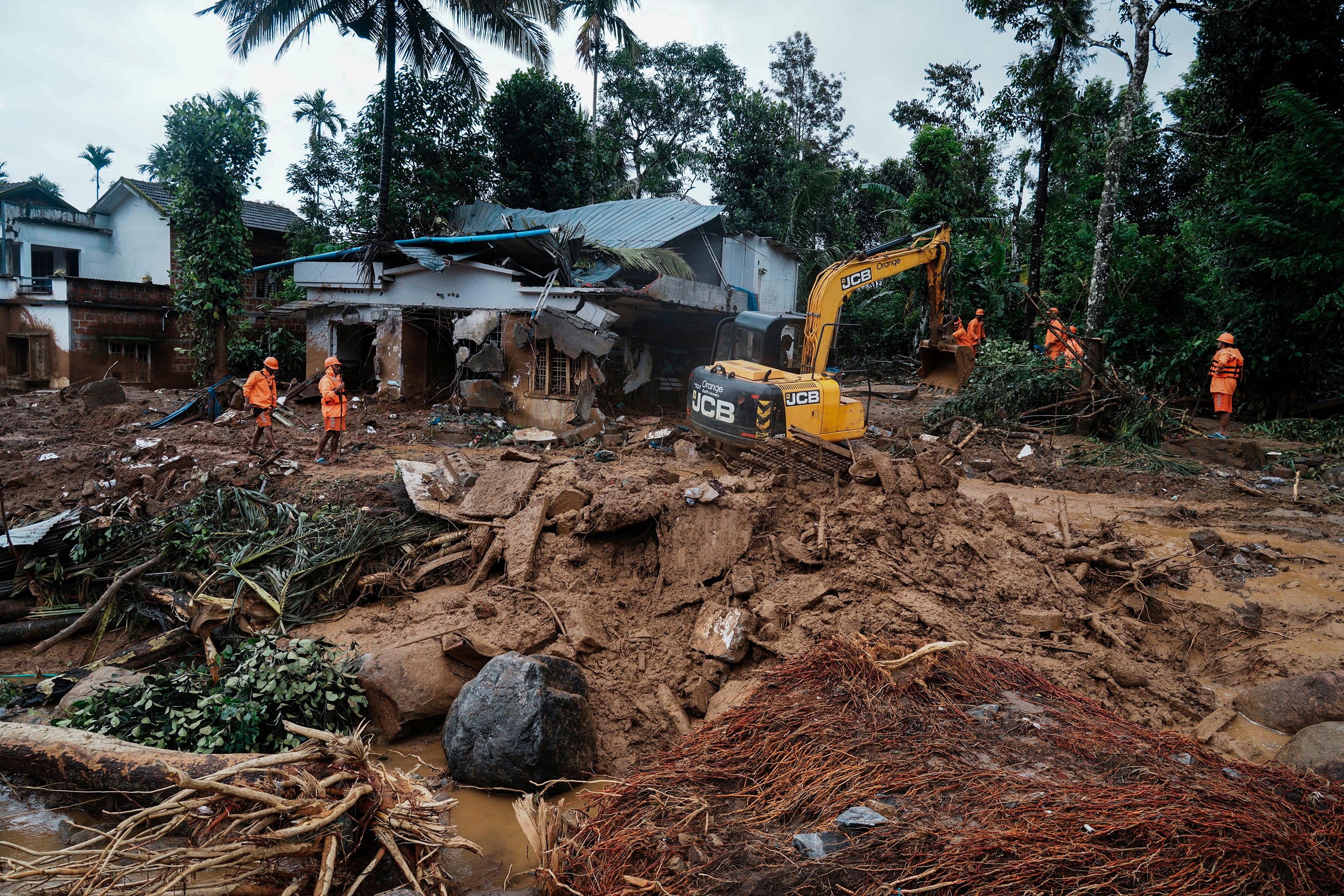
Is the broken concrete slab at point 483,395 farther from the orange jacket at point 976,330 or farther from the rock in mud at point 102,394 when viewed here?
the orange jacket at point 976,330

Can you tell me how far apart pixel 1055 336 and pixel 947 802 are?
11435mm

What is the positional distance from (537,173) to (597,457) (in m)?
13.6

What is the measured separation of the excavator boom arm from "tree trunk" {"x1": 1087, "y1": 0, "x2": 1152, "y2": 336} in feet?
11.8

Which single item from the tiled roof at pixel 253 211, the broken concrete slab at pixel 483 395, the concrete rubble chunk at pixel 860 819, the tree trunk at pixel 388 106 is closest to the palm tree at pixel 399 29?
the tree trunk at pixel 388 106

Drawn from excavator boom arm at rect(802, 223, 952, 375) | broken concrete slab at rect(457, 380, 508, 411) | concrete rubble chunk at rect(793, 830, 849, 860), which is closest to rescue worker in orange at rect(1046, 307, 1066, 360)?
excavator boom arm at rect(802, 223, 952, 375)

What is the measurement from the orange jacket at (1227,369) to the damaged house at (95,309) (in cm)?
1994

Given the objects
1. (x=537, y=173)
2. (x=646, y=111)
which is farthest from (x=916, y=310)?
(x=646, y=111)

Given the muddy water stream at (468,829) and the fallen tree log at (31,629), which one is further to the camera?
the fallen tree log at (31,629)

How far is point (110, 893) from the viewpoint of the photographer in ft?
9.60

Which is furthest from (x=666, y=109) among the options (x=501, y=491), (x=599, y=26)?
(x=501, y=491)

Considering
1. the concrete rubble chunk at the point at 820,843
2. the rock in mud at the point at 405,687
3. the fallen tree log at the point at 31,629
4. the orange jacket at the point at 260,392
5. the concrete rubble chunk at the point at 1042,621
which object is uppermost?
the orange jacket at the point at 260,392

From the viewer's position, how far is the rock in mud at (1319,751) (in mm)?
4168

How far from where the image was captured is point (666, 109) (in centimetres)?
2728

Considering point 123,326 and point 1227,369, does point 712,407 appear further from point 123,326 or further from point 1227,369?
point 123,326
